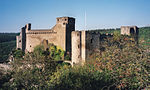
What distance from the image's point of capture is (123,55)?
10.7m

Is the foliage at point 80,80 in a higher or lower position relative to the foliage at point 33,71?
lower

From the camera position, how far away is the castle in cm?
2317

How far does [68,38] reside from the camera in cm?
3047

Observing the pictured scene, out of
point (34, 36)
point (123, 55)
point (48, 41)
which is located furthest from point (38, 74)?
point (34, 36)

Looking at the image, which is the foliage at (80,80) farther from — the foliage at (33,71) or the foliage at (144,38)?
the foliage at (144,38)

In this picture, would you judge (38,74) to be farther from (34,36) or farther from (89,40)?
(34,36)

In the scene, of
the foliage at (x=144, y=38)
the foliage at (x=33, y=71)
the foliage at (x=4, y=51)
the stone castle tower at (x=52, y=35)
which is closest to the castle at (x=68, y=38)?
the stone castle tower at (x=52, y=35)

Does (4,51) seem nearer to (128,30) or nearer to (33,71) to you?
(128,30)

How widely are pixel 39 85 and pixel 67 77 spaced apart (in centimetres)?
300

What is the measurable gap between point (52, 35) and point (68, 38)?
12.2 feet

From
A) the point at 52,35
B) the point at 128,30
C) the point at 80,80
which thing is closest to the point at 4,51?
the point at 52,35

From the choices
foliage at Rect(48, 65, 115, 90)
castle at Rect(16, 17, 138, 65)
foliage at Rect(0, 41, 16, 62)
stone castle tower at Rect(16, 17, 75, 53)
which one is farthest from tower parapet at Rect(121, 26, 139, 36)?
foliage at Rect(0, 41, 16, 62)

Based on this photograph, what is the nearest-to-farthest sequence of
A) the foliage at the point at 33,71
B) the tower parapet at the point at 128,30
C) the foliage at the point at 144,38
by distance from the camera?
1. the foliage at the point at 144,38
2. the foliage at the point at 33,71
3. the tower parapet at the point at 128,30

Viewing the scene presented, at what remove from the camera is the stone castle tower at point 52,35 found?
30.2 meters
